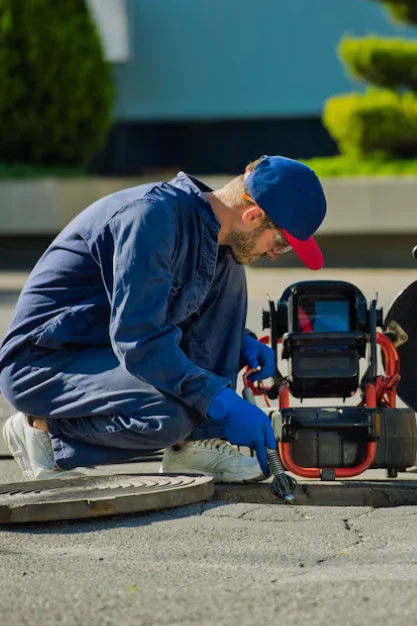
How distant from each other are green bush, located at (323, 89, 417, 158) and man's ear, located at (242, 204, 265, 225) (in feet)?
32.3

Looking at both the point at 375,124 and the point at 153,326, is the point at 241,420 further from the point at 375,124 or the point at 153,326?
the point at 375,124

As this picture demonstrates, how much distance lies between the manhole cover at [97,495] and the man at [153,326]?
117 mm

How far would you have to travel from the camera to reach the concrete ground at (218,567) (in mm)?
2744

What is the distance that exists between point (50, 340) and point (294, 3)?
12317mm

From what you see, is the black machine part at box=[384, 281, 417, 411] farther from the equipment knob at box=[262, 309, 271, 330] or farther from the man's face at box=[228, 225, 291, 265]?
the man's face at box=[228, 225, 291, 265]

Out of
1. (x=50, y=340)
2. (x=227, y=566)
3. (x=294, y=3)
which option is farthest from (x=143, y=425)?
(x=294, y=3)

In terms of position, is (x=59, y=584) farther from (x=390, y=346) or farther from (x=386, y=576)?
(x=390, y=346)

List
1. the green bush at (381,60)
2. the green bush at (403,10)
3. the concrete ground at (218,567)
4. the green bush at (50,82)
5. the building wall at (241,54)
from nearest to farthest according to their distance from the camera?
the concrete ground at (218,567)
the green bush at (381,60)
the green bush at (403,10)
the green bush at (50,82)
the building wall at (241,54)

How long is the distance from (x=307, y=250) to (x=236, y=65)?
12275 millimetres

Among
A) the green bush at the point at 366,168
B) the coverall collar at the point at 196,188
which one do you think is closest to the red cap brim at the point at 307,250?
the coverall collar at the point at 196,188

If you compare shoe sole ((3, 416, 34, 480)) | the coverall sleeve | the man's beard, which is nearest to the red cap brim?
the man's beard

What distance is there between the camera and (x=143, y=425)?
395 centimetres

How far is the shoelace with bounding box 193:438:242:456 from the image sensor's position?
14.0ft

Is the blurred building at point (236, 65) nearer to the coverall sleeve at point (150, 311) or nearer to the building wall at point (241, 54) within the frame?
the building wall at point (241, 54)
